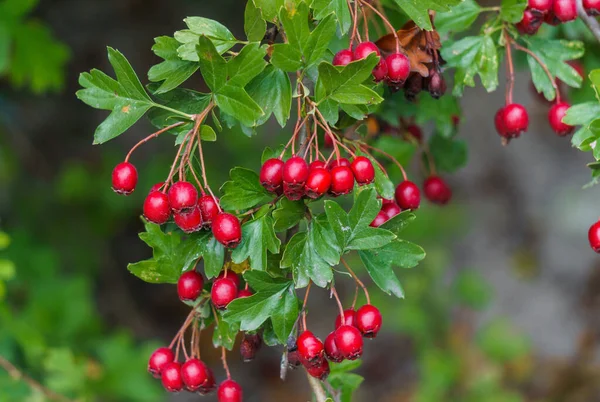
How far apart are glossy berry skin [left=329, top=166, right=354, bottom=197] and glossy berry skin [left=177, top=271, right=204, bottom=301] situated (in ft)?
0.82

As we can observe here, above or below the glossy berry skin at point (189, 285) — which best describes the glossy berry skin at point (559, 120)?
above

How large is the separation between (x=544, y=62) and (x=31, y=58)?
5.28ft

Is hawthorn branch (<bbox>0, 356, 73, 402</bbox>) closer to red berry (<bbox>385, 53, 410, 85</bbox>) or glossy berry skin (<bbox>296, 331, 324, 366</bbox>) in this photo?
glossy berry skin (<bbox>296, 331, 324, 366</bbox>)

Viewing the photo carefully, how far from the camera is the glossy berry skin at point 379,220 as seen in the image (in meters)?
0.98

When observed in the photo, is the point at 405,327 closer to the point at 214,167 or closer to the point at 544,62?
the point at 214,167

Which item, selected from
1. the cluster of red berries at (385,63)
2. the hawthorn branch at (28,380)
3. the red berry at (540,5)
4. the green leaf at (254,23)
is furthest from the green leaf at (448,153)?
the hawthorn branch at (28,380)

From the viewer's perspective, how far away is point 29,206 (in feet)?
10.2

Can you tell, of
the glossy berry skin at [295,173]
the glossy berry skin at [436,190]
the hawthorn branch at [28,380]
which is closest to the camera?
the glossy berry skin at [295,173]

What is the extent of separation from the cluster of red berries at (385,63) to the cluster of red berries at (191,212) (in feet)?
0.85

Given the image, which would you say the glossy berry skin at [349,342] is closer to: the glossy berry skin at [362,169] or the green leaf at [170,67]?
the glossy berry skin at [362,169]

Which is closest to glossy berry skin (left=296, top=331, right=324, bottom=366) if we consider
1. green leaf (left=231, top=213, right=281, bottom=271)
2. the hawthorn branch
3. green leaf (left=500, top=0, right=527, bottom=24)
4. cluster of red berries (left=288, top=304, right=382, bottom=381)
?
cluster of red berries (left=288, top=304, right=382, bottom=381)

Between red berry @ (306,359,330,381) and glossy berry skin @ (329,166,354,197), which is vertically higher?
glossy berry skin @ (329,166,354,197)

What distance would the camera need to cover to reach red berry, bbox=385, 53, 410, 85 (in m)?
0.95

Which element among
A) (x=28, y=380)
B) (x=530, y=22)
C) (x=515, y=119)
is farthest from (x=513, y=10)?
(x=28, y=380)
